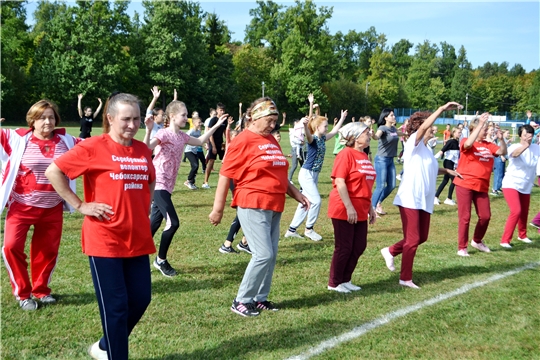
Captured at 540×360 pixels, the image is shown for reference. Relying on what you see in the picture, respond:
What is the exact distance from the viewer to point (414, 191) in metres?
6.32

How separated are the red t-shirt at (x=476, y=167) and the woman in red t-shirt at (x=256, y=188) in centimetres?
396

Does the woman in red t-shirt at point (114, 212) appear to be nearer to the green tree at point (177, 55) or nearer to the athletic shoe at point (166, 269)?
the athletic shoe at point (166, 269)

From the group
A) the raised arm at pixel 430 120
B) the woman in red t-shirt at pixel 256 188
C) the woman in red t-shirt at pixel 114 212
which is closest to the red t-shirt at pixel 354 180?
the raised arm at pixel 430 120

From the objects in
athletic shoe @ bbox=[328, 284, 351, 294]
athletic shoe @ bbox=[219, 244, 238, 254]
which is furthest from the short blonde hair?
athletic shoe @ bbox=[328, 284, 351, 294]

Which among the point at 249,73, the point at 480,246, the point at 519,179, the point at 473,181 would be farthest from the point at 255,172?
the point at 249,73

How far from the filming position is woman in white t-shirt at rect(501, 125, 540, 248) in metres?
8.61

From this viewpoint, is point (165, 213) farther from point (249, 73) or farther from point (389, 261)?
point (249, 73)

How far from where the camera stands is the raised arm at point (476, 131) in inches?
280

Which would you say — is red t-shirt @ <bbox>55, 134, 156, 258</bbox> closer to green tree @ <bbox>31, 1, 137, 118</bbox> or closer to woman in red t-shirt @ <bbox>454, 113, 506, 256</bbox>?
woman in red t-shirt @ <bbox>454, 113, 506, 256</bbox>

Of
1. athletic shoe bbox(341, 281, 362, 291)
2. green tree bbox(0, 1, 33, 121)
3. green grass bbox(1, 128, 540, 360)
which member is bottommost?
green grass bbox(1, 128, 540, 360)

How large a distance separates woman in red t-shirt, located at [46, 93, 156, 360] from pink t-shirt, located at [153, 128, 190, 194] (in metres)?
2.53

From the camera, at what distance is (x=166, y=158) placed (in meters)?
6.39

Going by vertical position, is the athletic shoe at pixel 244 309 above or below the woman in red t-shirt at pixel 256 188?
below

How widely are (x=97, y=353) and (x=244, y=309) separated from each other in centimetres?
152
